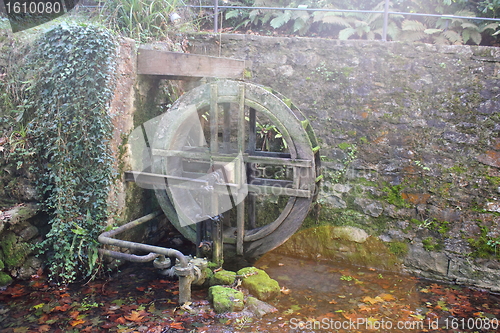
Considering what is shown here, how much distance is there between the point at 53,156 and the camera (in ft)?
13.0

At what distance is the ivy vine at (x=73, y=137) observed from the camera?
12.7 ft

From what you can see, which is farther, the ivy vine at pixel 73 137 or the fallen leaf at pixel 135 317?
the ivy vine at pixel 73 137

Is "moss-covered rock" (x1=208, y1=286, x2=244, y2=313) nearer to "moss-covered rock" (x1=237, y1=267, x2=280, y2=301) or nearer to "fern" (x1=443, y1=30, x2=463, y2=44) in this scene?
"moss-covered rock" (x1=237, y1=267, x2=280, y2=301)

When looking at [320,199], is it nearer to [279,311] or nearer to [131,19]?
[279,311]

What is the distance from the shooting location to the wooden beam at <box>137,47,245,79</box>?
166 inches

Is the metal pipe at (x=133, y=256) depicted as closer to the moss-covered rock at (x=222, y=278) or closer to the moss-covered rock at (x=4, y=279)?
the moss-covered rock at (x=222, y=278)

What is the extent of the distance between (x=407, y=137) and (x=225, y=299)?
2837mm

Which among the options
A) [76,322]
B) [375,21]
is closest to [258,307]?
[76,322]

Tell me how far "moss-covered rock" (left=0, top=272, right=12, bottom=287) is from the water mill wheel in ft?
5.67

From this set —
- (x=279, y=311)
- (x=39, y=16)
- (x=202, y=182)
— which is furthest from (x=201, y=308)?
(x=39, y=16)

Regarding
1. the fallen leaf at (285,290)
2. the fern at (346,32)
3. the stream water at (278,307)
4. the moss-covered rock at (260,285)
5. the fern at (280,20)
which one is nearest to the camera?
the stream water at (278,307)

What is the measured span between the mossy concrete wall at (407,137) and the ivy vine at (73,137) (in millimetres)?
1948

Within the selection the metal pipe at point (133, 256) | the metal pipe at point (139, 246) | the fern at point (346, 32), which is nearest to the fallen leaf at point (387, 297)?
the metal pipe at point (139, 246)

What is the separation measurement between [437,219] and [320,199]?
139 centimetres
